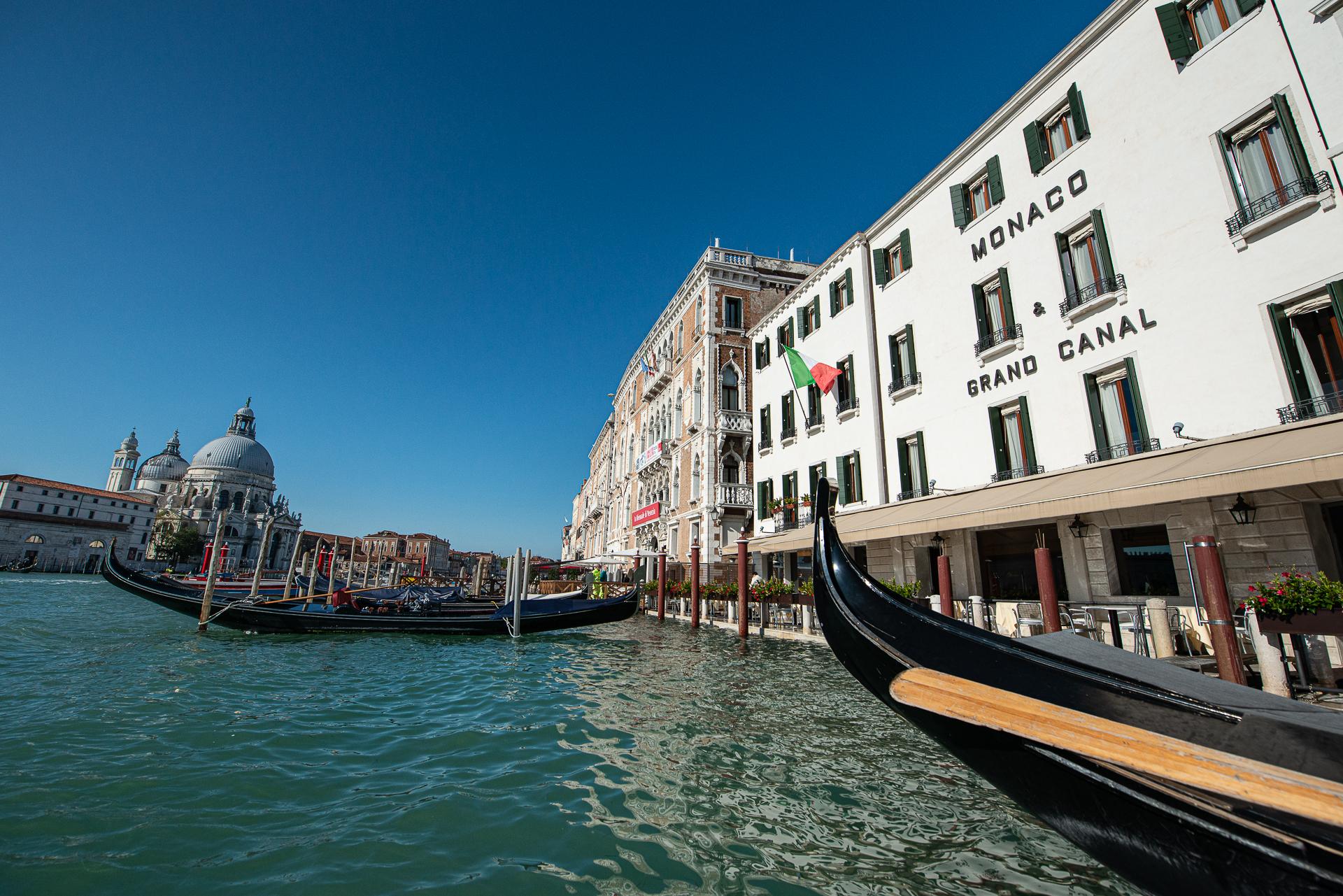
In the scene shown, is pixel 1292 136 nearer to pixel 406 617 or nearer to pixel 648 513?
pixel 406 617

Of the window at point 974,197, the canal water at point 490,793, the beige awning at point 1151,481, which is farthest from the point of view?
the window at point 974,197

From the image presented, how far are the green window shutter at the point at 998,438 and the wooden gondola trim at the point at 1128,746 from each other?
32.9 ft

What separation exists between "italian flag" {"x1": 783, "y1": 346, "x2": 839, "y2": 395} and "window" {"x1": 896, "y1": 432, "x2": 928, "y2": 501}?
2.76m

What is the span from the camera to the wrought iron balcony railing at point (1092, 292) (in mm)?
9078

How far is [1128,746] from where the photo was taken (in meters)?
1.48

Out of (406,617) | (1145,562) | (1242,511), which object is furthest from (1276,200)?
(406,617)

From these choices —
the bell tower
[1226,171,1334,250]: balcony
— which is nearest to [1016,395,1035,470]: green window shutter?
[1226,171,1334,250]: balcony

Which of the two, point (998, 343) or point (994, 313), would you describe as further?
point (994, 313)

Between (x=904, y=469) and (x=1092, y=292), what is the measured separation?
16.3 feet

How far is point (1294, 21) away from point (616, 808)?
11618mm

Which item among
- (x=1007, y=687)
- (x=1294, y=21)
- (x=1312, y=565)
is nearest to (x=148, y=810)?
(x=1007, y=687)

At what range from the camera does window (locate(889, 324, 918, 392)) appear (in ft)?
43.0

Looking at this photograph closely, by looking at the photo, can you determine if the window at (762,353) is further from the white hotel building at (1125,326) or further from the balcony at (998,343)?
the balcony at (998,343)

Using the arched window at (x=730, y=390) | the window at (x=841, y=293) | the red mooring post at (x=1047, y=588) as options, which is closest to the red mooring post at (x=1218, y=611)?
the red mooring post at (x=1047, y=588)
